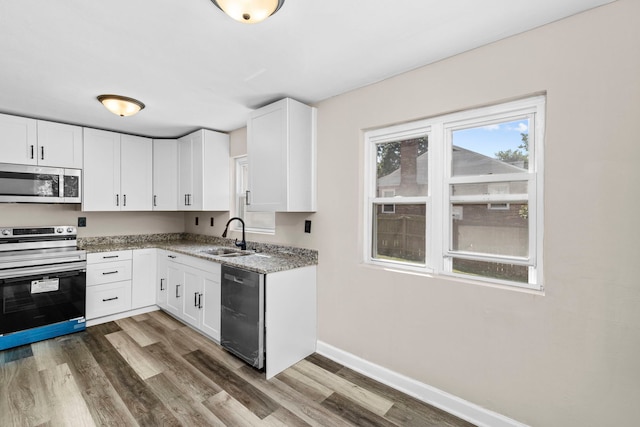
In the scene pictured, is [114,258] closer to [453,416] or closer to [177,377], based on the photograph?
[177,377]

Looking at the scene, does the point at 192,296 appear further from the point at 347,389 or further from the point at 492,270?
the point at 492,270

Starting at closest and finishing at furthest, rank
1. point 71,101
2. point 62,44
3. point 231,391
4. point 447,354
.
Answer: point 62,44
point 447,354
point 231,391
point 71,101

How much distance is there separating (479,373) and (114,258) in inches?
151

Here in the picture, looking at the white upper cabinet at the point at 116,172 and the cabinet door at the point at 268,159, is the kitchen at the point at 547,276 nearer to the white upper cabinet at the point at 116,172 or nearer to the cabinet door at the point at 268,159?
the cabinet door at the point at 268,159

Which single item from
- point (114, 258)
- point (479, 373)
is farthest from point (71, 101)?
point (479, 373)

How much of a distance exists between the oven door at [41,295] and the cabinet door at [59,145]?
3.86ft

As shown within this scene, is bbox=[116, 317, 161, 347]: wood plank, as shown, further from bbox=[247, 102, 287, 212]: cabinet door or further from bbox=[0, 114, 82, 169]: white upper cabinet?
bbox=[0, 114, 82, 169]: white upper cabinet

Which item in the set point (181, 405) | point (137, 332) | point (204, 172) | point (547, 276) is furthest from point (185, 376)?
point (547, 276)

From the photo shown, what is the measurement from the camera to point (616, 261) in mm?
1446

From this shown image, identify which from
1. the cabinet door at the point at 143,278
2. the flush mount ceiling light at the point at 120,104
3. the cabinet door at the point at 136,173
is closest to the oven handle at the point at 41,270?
the cabinet door at the point at 143,278

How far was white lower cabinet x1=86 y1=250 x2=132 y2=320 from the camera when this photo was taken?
3.32 metres

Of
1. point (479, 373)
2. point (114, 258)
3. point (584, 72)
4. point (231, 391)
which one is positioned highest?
point (584, 72)

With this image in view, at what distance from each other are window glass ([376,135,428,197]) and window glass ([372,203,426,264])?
0.12 metres

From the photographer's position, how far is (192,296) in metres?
3.15
